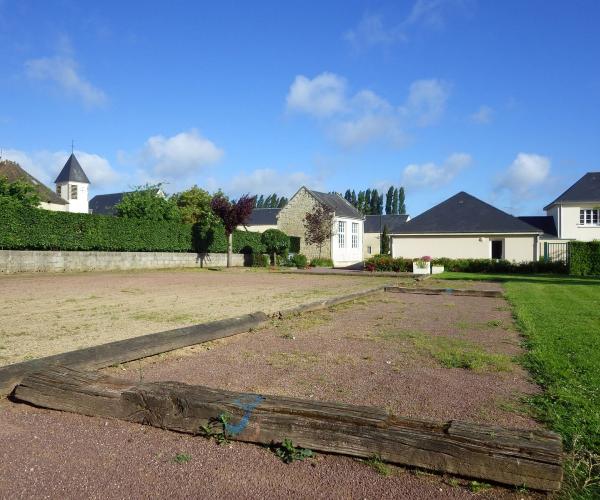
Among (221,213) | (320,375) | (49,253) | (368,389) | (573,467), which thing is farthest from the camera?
(221,213)

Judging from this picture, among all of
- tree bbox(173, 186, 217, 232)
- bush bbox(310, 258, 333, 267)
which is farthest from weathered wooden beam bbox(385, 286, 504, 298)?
tree bbox(173, 186, 217, 232)

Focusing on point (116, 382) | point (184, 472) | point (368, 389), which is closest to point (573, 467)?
point (368, 389)

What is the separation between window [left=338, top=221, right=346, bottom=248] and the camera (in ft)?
129

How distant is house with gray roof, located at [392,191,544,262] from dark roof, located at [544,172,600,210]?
366 inches

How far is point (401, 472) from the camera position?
251 centimetres

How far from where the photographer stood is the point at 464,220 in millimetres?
31672

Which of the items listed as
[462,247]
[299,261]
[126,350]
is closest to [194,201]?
[299,261]

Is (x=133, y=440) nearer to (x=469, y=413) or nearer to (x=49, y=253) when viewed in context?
(x=469, y=413)

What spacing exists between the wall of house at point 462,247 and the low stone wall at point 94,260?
1230 cm

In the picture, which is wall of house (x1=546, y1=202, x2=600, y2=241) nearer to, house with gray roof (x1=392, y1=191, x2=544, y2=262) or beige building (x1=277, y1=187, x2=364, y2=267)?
house with gray roof (x1=392, y1=191, x2=544, y2=262)

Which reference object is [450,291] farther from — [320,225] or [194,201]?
[194,201]

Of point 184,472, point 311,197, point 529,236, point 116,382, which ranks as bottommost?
point 184,472

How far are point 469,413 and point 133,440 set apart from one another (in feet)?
7.15

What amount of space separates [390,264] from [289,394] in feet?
73.8
